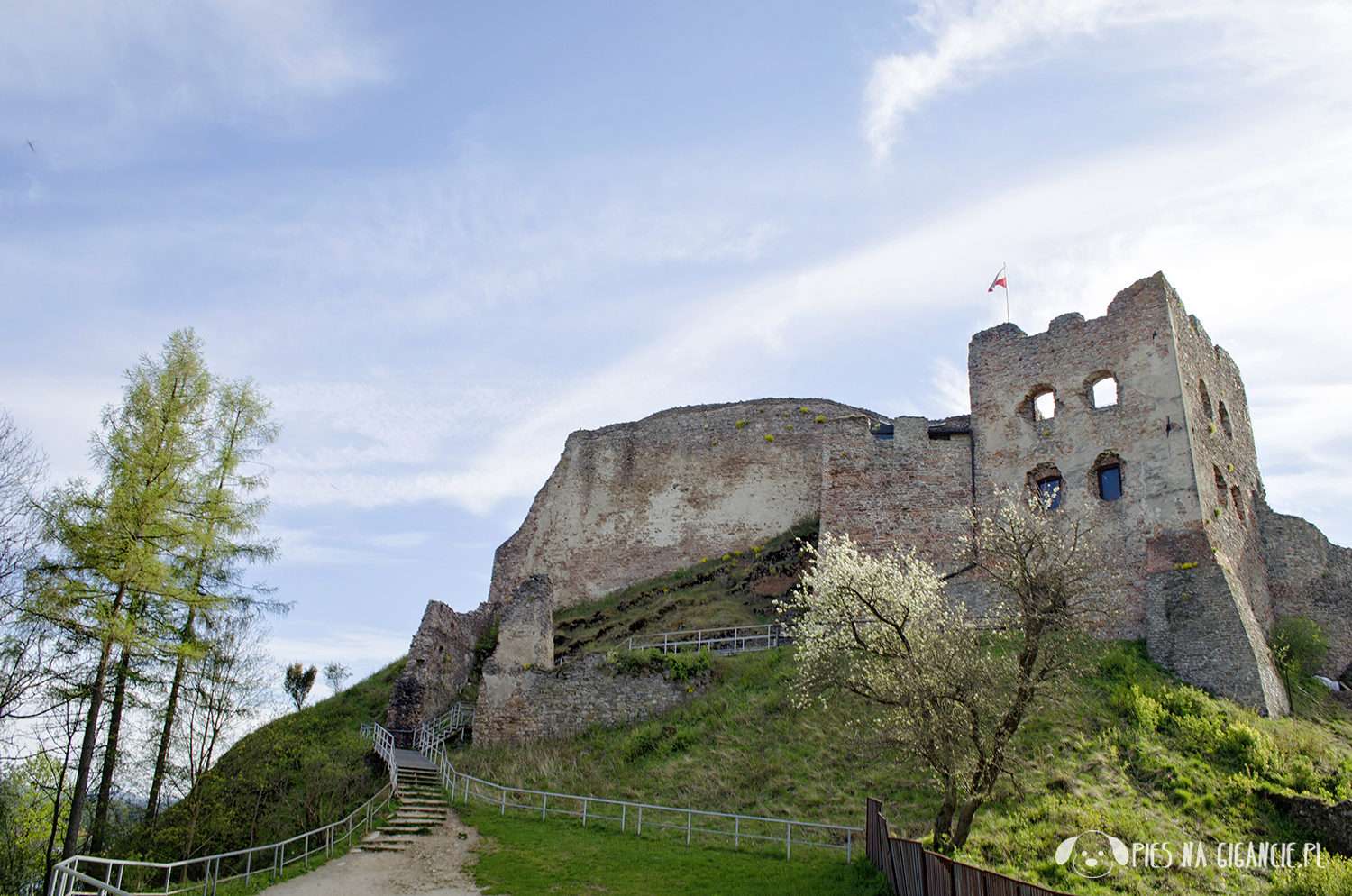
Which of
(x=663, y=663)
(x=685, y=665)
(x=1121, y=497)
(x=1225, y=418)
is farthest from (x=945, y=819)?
(x=1225, y=418)

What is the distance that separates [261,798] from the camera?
60.7ft

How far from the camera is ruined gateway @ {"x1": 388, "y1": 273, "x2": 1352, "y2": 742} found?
20.0m

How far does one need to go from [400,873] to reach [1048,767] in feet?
37.7

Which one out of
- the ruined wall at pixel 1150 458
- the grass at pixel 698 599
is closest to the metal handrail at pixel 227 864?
the grass at pixel 698 599

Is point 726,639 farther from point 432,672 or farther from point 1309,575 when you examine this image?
point 1309,575

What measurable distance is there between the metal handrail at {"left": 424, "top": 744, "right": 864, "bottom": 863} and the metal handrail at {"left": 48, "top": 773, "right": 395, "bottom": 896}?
1547 millimetres

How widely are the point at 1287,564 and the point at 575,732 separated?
19.7 metres

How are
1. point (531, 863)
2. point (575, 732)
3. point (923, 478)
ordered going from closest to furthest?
point (531, 863), point (575, 732), point (923, 478)

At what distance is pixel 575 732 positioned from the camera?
72.6ft

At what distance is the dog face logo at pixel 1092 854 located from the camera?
12.7m

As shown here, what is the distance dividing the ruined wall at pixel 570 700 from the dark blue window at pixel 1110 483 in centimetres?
1146

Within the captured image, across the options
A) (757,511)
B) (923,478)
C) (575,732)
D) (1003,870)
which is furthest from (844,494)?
(1003,870)

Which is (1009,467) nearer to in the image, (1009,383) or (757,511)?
(1009,383)

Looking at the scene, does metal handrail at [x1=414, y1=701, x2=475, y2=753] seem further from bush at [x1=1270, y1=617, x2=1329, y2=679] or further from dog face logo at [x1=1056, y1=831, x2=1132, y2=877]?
bush at [x1=1270, y1=617, x2=1329, y2=679]
